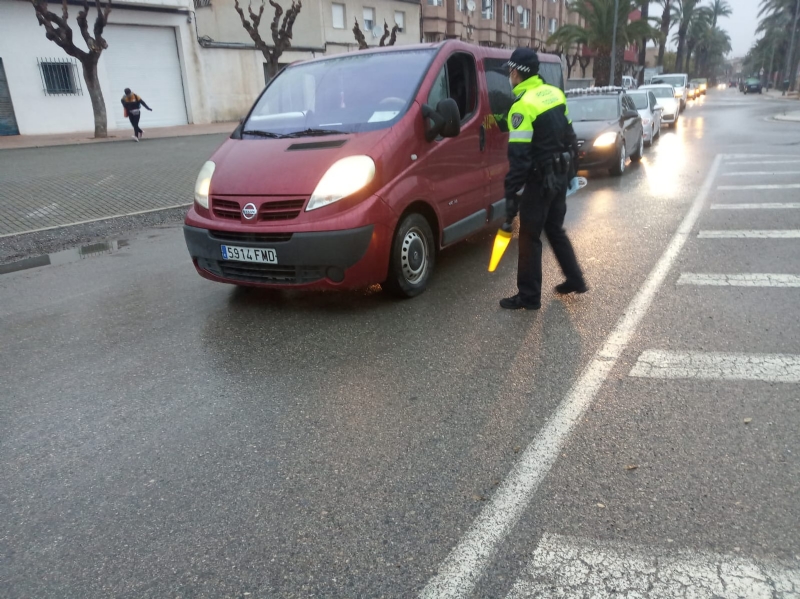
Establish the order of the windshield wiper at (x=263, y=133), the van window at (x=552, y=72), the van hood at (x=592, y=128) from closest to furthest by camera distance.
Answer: the windshield wiper at (x=263, y=133) < the van window at (x=552, y=72) < the van hood at (x=592, y=128)

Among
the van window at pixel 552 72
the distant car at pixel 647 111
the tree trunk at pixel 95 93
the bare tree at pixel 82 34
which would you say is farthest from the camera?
the tree trunk at pixel 95 93

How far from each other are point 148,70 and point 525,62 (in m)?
27.0

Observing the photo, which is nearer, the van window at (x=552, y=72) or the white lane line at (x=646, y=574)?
the white lane line at (x=646, y=574)

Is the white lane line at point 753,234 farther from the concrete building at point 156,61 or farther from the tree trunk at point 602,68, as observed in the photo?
the tree trunk at point 602,68

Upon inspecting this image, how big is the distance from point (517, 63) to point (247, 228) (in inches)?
91.6

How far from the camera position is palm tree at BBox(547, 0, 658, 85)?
40.7m

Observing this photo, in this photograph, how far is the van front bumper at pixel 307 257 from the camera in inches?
184

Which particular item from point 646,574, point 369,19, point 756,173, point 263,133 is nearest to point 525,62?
point 263,133

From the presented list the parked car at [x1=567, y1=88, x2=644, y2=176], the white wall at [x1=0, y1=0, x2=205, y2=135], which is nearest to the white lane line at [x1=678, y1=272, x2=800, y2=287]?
the parked car at [x1=567, y1=88, x2=644, y2=176]

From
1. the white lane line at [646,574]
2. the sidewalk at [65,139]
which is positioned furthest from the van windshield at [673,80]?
the white lane line at [646,574]

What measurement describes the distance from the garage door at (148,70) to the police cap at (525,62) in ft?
83.8

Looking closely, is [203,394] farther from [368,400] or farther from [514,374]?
[514,374]

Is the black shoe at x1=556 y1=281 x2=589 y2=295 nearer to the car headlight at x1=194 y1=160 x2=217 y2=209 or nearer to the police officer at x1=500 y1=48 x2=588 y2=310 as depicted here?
the police officer at x1=500 y1=48 x2=588 y2=310

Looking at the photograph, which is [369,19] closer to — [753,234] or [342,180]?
[753,234]
